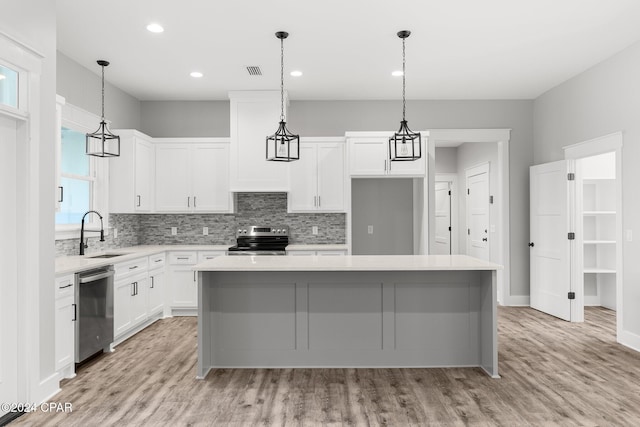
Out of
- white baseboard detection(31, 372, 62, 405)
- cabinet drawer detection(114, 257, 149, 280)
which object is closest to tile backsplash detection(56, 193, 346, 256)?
cabinet drawer detection(114, 257, 149, 280)

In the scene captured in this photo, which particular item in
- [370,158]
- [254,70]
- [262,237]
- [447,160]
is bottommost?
[262,237]

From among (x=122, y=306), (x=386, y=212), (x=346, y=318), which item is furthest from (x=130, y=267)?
(x=386, y=212)

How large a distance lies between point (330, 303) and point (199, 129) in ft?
Result: 12.4

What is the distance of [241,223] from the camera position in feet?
20.3

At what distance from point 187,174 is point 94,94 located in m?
1.45

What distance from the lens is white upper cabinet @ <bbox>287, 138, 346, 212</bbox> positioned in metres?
5.79

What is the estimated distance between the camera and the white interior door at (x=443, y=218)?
9023 mm

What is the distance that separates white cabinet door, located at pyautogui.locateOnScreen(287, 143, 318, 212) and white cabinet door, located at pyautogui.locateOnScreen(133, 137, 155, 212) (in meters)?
1.87

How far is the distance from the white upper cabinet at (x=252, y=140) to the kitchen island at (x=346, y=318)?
228 cm

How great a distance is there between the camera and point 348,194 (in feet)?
18.8

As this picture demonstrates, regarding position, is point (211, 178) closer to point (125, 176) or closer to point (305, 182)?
point (125, 176)

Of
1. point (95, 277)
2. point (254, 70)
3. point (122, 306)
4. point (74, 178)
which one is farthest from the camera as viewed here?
point (254, 70)

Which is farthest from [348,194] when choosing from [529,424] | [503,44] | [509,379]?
[529,424]

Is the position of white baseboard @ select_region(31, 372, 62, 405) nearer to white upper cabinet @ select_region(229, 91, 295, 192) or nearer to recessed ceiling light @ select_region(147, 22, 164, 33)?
recessed ceiling light @ select_region(147, 22, 164, 33)
